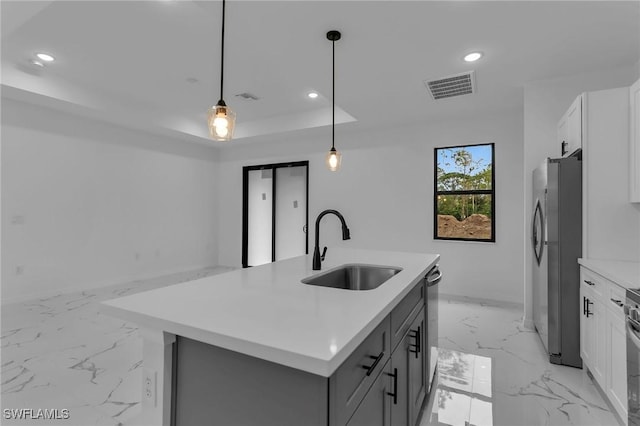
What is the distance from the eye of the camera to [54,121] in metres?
4.43

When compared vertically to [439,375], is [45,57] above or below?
above

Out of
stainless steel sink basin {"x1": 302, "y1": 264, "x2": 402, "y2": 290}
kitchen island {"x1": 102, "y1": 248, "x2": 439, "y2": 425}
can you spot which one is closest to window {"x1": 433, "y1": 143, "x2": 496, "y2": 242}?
stainless steel sink basin {"x1": 302, "y1": 264, "x2": 402, "y2": 290}

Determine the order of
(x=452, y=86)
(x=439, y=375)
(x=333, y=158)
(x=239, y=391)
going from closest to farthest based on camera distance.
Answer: (x=239, y=391) < (x=439, y=375) < (x=333, y=158) < (x=452, y=86)

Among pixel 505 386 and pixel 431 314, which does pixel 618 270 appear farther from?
pixel 431 314

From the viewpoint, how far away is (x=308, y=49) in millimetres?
2795

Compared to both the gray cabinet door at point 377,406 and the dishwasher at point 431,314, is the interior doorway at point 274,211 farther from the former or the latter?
the gray cabinet door at point 377,406

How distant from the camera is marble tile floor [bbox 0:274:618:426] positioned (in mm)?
1962

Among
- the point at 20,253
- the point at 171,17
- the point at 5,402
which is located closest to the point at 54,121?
the point at 20,253

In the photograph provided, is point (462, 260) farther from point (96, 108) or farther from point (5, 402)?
point (96, 108)

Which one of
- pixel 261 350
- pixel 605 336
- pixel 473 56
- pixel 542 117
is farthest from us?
pixel 542 117

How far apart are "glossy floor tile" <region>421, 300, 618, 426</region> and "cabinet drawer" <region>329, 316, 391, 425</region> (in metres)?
1.10

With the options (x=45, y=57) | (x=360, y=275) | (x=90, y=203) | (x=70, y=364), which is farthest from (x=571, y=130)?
(x=90, y=203)

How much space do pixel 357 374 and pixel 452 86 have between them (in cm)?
343

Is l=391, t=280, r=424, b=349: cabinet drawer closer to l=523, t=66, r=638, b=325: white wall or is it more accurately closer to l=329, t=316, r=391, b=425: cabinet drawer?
l=329, t=316, r=391, b=425: cabinet drawer
